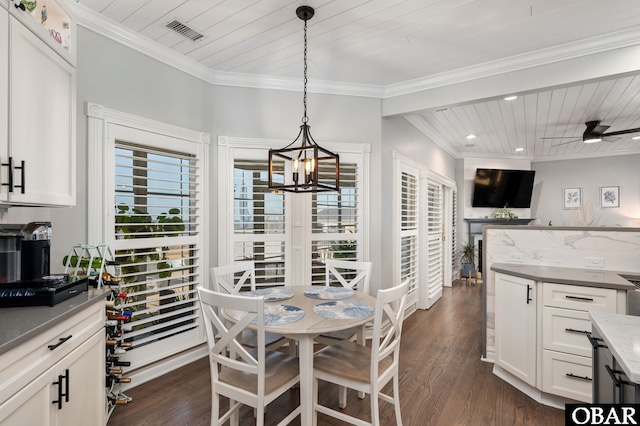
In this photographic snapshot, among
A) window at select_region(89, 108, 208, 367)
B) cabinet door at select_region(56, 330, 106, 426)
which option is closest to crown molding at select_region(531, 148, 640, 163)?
window at select_region(89, 108, 208, 367)

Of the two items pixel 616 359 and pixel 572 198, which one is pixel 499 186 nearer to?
pixel 572 198

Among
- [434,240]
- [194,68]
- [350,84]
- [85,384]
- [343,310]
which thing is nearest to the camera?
[85,384]

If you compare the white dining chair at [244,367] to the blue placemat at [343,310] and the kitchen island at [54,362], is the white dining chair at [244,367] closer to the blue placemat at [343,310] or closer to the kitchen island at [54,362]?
the blue placemat at [343,310]

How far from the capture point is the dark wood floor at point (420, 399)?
231 centimetres

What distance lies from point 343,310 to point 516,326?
1527 mm

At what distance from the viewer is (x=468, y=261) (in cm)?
716

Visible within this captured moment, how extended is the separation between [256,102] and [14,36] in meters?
2.12

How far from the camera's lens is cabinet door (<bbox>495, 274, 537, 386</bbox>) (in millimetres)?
2588

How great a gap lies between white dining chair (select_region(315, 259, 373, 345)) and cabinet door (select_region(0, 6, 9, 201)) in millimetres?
2096

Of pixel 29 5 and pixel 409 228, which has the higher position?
pixel 29 5

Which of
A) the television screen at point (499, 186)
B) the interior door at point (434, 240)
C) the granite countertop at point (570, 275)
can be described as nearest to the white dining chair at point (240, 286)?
the granite countertop at point (570, 275)

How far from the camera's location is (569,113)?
4.45 metres

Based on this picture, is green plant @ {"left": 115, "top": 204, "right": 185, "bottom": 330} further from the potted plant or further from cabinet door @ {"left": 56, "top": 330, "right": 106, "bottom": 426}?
the potted plant

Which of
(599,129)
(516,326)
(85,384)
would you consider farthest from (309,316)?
(599,129)
